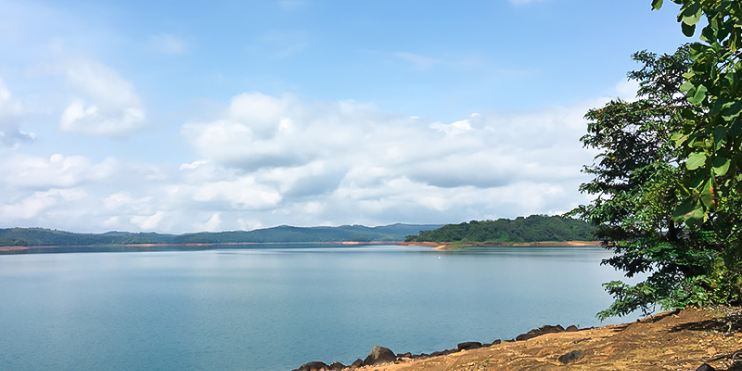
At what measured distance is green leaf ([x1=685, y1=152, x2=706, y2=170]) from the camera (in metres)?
3.55

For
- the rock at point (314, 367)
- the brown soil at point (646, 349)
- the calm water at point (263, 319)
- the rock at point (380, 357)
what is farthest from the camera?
the calm water at point (263, 319)

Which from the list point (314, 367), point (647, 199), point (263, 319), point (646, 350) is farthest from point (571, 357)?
point (263, 319)

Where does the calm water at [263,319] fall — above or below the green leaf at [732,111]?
below

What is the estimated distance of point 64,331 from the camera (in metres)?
33.7

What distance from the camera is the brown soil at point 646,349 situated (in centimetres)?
920

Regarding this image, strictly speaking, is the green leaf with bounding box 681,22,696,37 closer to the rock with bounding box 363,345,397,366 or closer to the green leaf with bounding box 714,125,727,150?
the green leaf with bounding box 714,125,727,150

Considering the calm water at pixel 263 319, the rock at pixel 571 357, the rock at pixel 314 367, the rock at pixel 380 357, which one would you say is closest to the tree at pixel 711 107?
the rock at pixel 571 357

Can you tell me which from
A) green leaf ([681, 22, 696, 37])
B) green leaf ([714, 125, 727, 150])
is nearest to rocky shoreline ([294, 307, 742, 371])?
green leaf ([714, 125, 727, 150])

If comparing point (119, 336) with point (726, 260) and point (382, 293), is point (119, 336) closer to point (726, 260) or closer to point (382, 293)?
point (382, 293)

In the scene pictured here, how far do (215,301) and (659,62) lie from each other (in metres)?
44.5

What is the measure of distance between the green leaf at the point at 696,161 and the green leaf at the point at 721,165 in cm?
9

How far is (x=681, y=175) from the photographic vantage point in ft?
41.7

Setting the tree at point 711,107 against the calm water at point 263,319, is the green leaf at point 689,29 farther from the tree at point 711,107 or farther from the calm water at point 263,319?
the calm water at point 263,319

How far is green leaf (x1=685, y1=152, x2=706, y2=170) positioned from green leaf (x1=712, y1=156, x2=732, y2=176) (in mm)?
86
